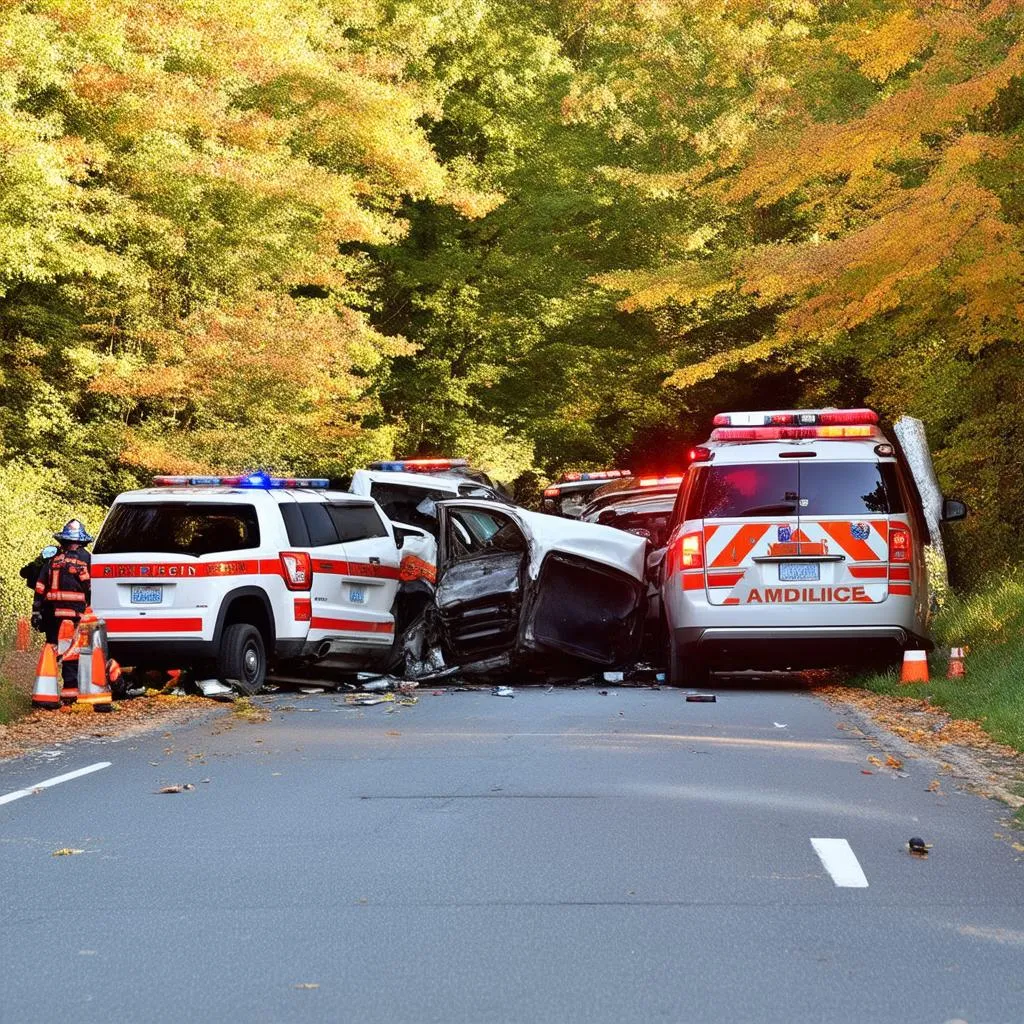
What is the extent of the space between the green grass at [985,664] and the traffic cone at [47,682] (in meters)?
7.26

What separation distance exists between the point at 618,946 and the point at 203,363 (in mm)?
26005

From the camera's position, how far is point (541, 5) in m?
54.5

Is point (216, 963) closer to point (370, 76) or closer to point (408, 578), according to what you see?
point (408, 578)

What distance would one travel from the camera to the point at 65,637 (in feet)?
53.6

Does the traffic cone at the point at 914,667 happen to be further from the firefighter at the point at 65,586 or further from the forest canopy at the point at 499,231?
the firefighter at the point at 65,586

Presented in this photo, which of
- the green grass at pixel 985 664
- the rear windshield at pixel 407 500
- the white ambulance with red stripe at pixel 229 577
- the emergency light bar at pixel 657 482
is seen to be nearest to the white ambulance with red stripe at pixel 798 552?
the green grass at pixel 985 664

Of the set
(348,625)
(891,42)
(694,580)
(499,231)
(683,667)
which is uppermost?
(499,231)

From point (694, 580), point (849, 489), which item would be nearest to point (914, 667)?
point (849, 489)

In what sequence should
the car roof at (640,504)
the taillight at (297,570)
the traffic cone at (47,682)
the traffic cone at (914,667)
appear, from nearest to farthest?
the traffic cone at (47,682), the traffic cone at (914,667), the taillight at (297,570), the car roof at (640,504)

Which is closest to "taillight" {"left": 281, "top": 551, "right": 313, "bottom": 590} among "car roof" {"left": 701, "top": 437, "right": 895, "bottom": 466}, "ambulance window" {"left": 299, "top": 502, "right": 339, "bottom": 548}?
"ambulance window" {"left": 299, "top": 502, "right": 339, "bottom": 548}

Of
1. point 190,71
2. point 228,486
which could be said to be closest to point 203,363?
point 190,71

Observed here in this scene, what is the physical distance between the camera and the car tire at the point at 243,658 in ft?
56.5

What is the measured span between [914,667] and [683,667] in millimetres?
2114

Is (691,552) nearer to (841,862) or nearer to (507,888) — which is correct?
(841,862)
